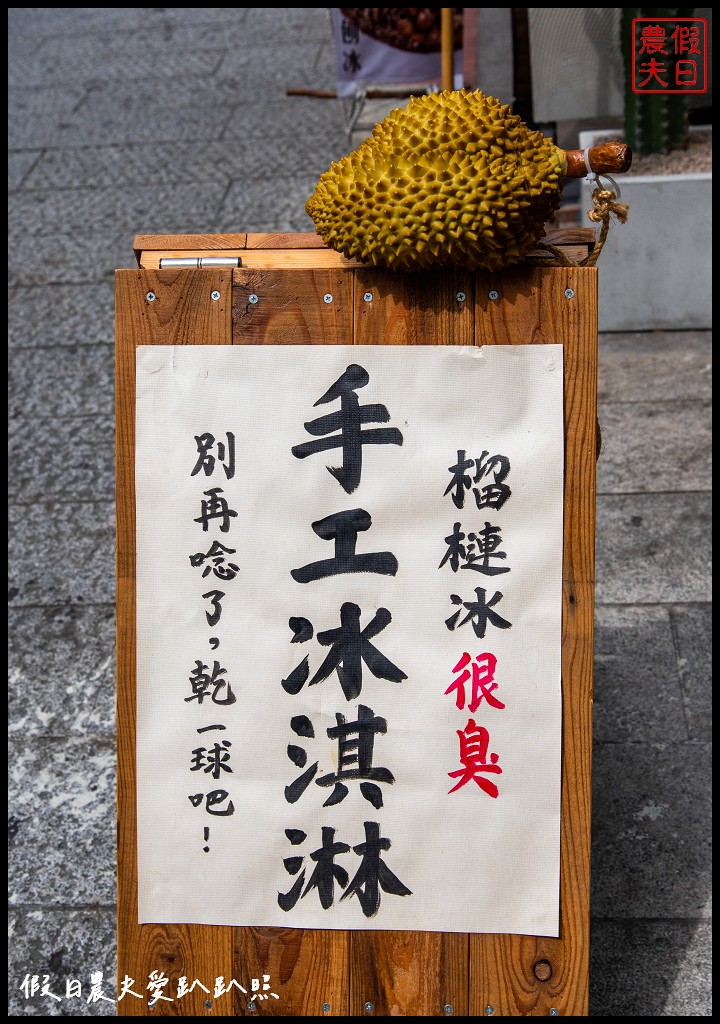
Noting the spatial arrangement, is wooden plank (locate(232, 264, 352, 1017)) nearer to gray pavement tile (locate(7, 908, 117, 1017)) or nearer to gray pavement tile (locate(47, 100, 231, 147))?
gray pavement tile (locate(7, 908, 117, 1017))

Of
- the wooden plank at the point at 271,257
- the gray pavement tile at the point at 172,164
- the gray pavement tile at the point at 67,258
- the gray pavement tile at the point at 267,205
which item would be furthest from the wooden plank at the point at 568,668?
the gray pavement tile at the point at 172,164

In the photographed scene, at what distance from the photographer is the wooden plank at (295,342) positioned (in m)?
1.98

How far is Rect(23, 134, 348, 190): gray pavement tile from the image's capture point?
6309 mm

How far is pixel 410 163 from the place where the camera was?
5.90 feet

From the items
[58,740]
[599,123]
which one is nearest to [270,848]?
[58,740]

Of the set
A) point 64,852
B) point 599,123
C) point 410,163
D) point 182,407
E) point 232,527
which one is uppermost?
point 599,123

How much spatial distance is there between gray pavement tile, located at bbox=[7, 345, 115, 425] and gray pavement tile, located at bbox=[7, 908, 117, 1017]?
8.15 feet

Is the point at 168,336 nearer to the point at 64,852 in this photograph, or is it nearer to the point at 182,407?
the point at 182,407

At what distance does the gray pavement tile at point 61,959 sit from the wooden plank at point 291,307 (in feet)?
5.45

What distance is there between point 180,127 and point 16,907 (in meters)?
5.80

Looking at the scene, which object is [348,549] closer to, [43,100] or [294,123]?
[294,123]

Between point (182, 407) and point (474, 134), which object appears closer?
point (474, 134)

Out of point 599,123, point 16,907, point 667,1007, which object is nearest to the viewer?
point 667,1007

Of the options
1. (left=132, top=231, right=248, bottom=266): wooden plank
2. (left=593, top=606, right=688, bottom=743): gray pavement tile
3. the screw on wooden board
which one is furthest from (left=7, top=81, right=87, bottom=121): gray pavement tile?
the screw on wooden board
